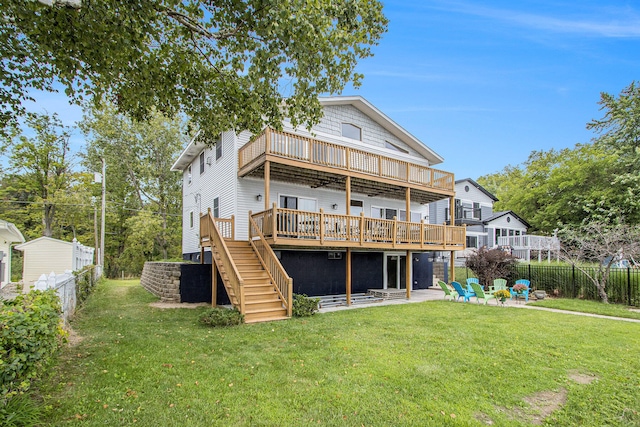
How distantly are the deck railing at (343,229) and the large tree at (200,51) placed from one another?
3597mm

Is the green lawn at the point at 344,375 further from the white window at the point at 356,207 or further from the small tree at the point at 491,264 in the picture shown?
the white window at the point at 356,207

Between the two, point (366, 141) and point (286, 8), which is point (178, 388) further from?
point (366, 141)

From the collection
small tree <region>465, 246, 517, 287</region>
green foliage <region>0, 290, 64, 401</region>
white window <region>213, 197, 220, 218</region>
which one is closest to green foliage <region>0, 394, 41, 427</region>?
green foliage <region>0, 290, 64, 401</region>

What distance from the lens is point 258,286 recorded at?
10633 millimetres

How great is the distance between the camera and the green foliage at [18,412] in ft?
10.9

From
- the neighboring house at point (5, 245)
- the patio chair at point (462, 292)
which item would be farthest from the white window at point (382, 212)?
the neighboring house at point (5, 245)

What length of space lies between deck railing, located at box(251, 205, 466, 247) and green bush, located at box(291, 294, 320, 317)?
2.08 m

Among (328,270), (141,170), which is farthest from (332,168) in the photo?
(141,170)

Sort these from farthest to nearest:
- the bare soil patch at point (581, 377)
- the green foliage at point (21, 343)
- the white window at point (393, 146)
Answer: the white window at point (393, 146) → the bare soil patch at point (581, 377) → the green foliage at point (21, 343)

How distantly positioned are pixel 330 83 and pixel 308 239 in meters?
5.68

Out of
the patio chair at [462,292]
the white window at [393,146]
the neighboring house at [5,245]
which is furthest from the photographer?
the white window at [393,146]

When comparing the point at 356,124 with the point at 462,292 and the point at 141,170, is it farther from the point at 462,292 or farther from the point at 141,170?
the point at 141,170

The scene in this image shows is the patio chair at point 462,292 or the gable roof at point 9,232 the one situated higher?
the gable roof at point 9,232

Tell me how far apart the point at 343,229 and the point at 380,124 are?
8.06 m
